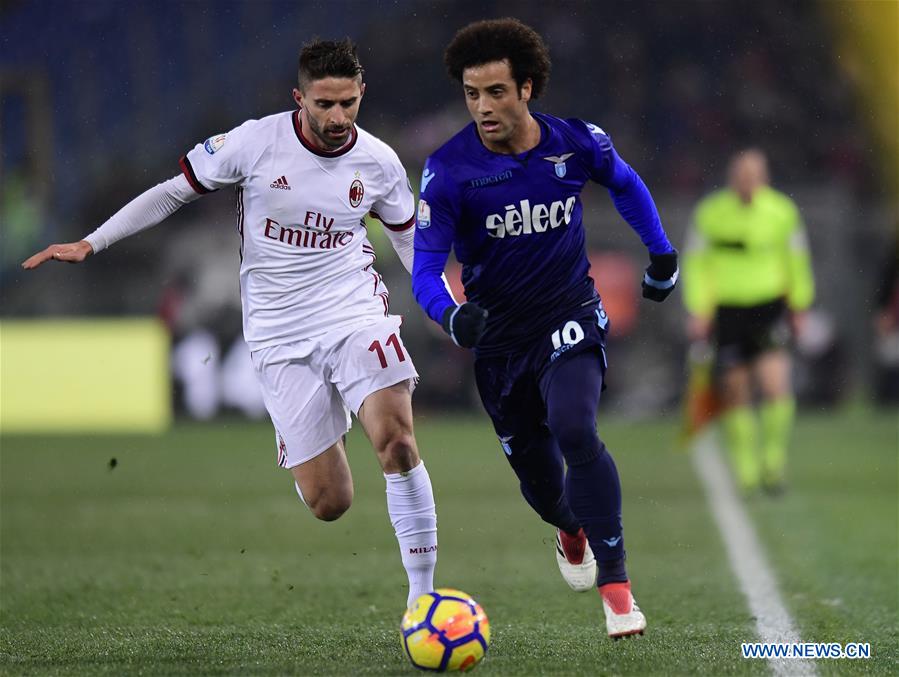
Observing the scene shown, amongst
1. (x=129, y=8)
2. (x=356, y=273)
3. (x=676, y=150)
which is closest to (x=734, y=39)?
(x=676, y=150)

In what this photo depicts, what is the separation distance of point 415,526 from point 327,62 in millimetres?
1791

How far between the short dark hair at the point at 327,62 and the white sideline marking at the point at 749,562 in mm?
2619

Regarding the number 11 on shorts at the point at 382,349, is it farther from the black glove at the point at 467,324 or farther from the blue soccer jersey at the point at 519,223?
the black glove at the point at 467,324

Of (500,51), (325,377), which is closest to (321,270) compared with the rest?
(325,377)

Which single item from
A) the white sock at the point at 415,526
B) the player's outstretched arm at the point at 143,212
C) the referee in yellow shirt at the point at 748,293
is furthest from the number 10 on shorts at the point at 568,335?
the referee in yellow shirt at the point at 748,293

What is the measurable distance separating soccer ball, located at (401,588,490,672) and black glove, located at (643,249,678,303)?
152 centimetres

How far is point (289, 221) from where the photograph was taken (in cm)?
591

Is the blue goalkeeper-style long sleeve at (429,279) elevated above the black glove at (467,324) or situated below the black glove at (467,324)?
above

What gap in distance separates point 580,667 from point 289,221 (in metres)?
2.10

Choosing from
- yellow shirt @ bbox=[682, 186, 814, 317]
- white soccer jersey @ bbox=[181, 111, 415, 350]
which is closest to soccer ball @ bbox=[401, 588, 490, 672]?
white soccer jersey @ bbox=[181, 111, 415, 350]

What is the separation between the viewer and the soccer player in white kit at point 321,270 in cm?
566

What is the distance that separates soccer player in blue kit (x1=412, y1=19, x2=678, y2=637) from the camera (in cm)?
544

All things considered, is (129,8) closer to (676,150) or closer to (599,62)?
(599,62)

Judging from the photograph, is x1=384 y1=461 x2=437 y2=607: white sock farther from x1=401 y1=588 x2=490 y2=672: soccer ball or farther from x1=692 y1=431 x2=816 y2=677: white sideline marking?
x1=692 y1=431 x2=816 y2=677: white sideline marking
